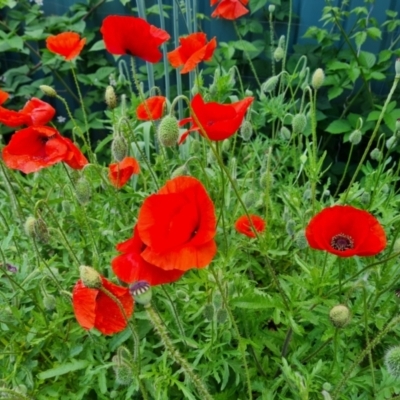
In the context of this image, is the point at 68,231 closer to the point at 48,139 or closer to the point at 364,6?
the point at 48,139

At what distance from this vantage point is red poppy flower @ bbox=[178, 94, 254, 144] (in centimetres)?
78

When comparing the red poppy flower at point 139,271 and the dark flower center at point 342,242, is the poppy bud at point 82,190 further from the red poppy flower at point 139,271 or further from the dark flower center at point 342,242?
the dark flower center at point 342,242

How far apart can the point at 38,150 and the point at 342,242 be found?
612 mm

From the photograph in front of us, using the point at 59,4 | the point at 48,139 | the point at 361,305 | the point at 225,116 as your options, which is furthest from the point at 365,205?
the point at 59,4

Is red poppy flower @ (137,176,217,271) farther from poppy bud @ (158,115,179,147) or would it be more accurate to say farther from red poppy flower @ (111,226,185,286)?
poppy bud @ (158,115,179,147)

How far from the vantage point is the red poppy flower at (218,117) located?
2.56 ft

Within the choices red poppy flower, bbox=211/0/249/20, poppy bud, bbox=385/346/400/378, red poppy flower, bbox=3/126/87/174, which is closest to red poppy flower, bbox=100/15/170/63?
red poppy flower, bbox=3/126/87/174

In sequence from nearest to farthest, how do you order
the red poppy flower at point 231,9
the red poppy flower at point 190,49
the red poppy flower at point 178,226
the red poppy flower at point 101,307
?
the red poppy flower at point 178,226, the red poppy flower at point 101,307, the red poppy flower at point 190,49, the red poppy flower at point 231,9

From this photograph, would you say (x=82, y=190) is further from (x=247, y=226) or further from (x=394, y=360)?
(x=394, y=360)

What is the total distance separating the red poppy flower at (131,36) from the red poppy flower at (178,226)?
0.40 m

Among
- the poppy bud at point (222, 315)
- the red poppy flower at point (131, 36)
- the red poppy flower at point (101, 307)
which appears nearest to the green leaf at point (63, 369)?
the red poppy flower at point (101, 307)

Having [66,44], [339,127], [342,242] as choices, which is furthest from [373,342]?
[339,127]

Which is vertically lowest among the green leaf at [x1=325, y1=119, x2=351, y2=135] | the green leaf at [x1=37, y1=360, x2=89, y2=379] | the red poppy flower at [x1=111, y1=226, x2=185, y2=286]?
the green leaf at [x1=325, y1=119, x2=351, y2=135]

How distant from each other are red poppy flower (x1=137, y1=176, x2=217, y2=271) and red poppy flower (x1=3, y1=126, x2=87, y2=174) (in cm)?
30
